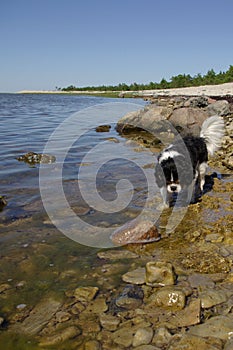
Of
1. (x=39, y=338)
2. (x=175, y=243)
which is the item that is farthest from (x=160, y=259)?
(x=39, y=338)

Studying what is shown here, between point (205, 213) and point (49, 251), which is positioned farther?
point (205, 213)

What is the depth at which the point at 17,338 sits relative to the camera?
269cm

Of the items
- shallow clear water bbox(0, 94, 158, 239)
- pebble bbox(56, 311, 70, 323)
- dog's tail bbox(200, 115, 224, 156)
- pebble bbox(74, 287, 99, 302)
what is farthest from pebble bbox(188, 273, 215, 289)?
dog's tail bbox(200, 115, 224, 156)

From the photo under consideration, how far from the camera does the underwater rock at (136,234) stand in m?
4.42

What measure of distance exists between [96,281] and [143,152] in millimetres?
8173

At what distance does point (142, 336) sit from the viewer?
2.62 m

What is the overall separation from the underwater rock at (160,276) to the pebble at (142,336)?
0.70 meters

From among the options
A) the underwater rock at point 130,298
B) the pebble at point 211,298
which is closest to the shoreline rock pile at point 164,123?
the underwater rock at point 130,298

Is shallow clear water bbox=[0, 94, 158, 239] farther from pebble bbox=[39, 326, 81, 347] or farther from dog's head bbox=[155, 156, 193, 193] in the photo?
pebble bbox=[39, 326, 81, 347]

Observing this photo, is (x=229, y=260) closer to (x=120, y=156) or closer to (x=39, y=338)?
(x=39, y=338)

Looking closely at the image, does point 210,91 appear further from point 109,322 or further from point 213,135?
point 109,322

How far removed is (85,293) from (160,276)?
81 cm

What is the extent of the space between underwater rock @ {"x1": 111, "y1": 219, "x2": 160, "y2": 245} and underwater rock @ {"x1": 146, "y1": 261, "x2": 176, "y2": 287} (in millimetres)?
988

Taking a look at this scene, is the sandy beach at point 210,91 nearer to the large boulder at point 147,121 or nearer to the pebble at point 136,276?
the large boulder at point 147,121
